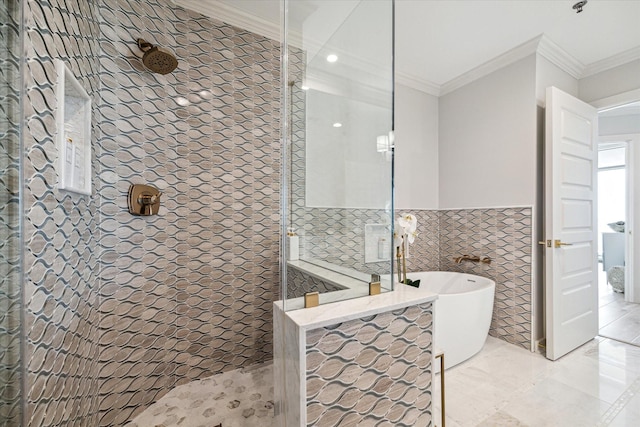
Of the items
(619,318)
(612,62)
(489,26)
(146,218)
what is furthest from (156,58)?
(619,318)

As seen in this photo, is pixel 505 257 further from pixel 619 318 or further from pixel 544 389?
pixel 619 318

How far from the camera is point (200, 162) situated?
6.14ft

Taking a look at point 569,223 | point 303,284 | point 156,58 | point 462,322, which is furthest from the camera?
point 569,223

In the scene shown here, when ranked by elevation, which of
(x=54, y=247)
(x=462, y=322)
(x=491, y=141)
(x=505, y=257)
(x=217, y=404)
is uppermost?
(x=491, y=141)

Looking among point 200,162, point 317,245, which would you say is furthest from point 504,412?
point 200,162

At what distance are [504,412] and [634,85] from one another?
9.83ft

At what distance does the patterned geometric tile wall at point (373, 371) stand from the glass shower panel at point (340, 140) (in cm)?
18

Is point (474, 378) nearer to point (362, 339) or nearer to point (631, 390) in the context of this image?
point (631, 390)

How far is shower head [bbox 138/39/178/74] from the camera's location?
1.50 m

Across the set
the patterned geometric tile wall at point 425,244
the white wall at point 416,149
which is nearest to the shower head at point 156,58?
the white wall at point 416,149

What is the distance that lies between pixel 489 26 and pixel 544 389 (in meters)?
2.72

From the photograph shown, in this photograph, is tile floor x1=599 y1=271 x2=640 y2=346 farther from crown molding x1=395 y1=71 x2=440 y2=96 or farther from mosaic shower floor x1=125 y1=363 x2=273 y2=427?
mosaic shower floor x1=125 y1=363 x2=273 y2=427

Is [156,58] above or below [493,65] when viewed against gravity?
below

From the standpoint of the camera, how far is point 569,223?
2.30m
